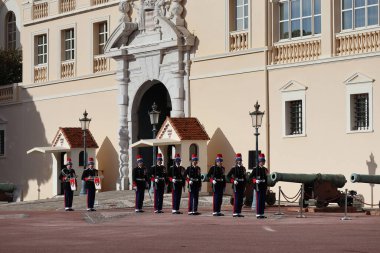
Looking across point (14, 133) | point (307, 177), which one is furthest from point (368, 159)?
point (14, 133)

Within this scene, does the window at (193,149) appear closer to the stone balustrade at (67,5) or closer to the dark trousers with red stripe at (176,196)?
the dark trousers with red stripe at (176,196)

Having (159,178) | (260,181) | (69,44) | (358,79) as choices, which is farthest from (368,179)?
(69,44)

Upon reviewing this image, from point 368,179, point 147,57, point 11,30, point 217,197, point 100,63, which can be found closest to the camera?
point 217,197

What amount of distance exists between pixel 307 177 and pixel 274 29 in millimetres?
8621

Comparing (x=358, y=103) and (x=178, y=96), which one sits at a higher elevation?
(x=178, y=96)

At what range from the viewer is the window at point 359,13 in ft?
131

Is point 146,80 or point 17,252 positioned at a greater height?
point 146,80

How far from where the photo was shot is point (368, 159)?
3953 cm

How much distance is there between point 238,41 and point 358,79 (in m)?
6.57

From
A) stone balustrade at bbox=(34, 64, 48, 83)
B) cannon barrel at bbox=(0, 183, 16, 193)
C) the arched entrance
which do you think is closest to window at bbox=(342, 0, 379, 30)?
the arched entrance

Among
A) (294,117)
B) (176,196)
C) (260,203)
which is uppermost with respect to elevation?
(294,117)

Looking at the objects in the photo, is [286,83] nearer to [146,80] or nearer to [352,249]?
[146,80]

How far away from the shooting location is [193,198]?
35781 mm

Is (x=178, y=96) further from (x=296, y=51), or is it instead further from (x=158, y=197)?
(x=158, y=197)
